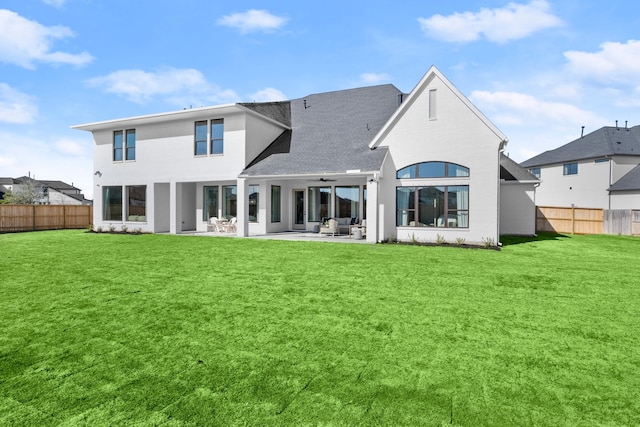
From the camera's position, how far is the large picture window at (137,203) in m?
21.6

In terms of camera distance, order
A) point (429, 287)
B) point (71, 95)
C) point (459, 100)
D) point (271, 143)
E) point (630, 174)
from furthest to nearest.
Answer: point (630, 174) < point (271, 143) < point (71, 95) < point (459, 100) < point (429, 287)

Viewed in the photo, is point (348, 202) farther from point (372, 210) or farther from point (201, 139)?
point (201, 139)

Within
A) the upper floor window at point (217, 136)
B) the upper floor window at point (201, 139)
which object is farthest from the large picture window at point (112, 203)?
the upper floor window at point (217, 136)

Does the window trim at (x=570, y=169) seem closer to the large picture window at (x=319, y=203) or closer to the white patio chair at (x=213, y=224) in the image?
the large picture window at (x=319, y=203)

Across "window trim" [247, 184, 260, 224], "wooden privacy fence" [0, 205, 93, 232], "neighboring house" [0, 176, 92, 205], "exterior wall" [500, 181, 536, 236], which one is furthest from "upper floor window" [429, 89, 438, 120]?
"neighboring house" [0, 176, 92, 205]

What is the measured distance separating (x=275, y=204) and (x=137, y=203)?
9.28 metres

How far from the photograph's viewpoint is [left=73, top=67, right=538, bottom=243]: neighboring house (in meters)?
15.5

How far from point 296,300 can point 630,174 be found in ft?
116

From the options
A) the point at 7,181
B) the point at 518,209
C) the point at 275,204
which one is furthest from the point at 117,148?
the point at 7,181

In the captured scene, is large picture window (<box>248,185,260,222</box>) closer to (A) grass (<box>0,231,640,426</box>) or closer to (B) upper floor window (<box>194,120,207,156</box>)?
(B) upper floor window (<box>194,120,207,156</box>)

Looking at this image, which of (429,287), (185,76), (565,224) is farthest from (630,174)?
(185,76)

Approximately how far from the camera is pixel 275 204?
20141mm

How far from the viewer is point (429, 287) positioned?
7637 mm

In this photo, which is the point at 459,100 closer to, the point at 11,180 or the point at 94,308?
the point at 94,308
